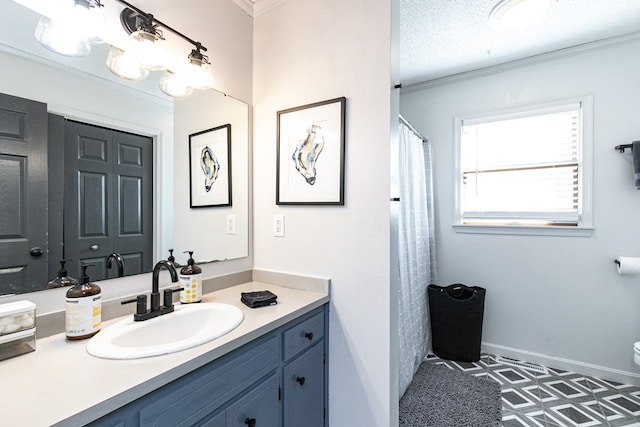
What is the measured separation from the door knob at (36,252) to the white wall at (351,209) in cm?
97

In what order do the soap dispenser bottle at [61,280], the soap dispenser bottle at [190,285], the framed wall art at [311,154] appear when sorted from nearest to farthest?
the soap dispenser bottle at [61,280], the soap dispenser bottle at [190,285], the framed wall art at [311,154]

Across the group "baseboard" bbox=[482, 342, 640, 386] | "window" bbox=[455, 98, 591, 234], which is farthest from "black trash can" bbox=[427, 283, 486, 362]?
"window" bbox=[455, 98, 591, 234]

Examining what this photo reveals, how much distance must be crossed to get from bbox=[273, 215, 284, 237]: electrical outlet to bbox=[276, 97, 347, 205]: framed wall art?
88mm

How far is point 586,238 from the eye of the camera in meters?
2.18

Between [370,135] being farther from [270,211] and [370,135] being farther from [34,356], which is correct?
[34,356]

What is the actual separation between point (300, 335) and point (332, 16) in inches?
60.8

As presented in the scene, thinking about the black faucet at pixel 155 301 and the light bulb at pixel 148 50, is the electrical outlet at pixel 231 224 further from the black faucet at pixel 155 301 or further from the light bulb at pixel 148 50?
the light bulb at pixel 148 50

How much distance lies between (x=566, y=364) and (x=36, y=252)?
3.30 meters

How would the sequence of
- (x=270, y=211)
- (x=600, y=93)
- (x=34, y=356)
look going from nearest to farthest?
(x=34, y=356) → (x=270, y=211) → (x=600, y=93)

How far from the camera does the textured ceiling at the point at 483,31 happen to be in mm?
1784

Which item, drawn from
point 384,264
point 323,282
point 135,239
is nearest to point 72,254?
point 135,239

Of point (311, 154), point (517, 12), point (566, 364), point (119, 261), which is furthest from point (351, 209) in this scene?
point (566, 364)

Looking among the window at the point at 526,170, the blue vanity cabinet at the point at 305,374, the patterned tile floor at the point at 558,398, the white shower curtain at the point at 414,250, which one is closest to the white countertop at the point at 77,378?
the blue vanity cabinet at the point at 305,374

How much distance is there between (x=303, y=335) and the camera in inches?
50.0
